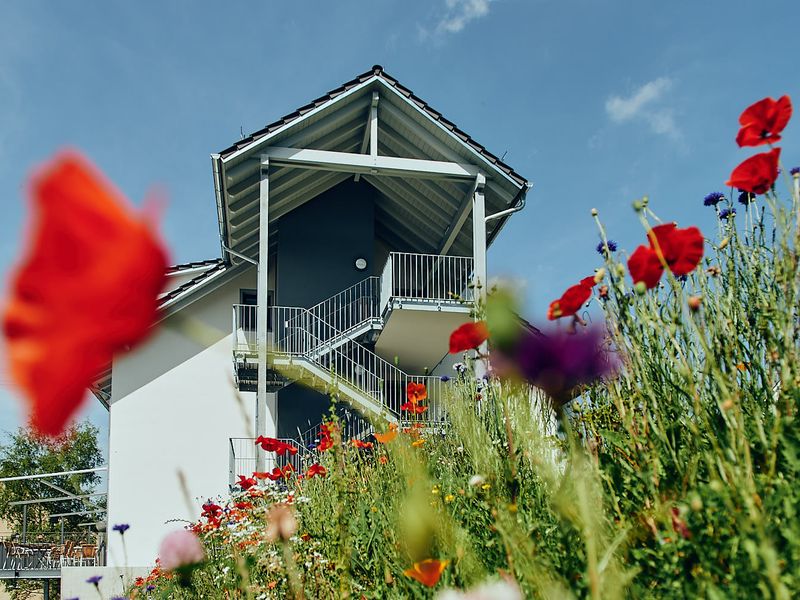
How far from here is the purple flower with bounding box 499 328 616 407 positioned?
1.12 meters

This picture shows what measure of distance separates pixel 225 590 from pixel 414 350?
1064 centimetres

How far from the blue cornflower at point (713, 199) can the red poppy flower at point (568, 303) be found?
1.79m

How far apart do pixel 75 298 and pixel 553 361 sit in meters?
0.94

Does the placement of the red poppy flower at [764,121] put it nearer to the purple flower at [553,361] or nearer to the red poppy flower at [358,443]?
the purple flower at [553,361]

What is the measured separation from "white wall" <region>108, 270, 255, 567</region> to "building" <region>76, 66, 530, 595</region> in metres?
0.03

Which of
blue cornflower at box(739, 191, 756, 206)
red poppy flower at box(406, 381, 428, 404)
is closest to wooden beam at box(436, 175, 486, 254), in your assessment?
red poppy flower at box(406, 381, 428, 404)

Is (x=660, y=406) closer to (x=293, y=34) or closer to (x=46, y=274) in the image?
(x=293, y=34)

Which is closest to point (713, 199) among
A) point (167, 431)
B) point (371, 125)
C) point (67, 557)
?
point (371, 125)

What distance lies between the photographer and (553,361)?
1165 millimetres

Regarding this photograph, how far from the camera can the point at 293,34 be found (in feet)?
2.90

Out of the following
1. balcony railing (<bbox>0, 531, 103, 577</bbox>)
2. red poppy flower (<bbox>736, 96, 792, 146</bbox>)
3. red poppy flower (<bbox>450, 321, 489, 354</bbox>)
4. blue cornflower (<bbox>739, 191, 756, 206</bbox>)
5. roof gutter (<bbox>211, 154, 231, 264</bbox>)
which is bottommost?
Result: balcony railing (<bbox>0, 531, 103, 577</bbox>)

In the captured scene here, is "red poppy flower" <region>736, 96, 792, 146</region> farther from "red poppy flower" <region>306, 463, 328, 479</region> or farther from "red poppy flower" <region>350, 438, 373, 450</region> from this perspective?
"red poppy flower" <region>350, 438, 373, 450</region>

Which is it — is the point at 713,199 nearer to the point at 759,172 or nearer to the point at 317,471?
the point at 759,172

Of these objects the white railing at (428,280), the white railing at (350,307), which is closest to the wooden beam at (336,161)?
the white railing at (428,280)
